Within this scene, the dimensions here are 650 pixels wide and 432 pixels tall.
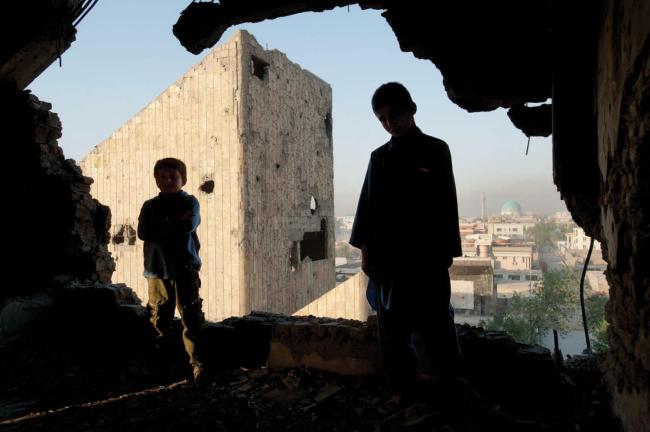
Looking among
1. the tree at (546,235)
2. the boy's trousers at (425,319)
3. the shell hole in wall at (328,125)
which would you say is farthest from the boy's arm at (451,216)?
the tree at (546,235)

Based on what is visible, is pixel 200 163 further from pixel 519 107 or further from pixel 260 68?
pixel 519 107

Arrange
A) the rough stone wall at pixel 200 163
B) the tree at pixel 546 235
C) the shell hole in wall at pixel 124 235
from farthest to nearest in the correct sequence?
the tree at pixel 546 235, the shell hole in wall at pixel 124 235, the rough stone wall at pixel 200 163

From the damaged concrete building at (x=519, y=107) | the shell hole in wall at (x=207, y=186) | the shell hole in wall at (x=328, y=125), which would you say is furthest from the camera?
the shell hole in wall at (x=328, y=125)

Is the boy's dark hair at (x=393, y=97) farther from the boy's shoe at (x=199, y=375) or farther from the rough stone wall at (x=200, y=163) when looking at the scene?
the rough stone wall at (x=200, y=163)

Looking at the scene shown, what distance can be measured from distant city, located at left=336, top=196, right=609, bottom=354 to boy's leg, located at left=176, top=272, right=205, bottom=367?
1.58 metres

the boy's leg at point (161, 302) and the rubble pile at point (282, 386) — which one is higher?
the boy's leg at point (161, 302)

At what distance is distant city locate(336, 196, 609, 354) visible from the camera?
2269 centimetres

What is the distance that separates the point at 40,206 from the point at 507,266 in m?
42.3

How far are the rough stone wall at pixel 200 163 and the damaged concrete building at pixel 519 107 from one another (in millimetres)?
5508

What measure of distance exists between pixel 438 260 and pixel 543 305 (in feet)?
84.2

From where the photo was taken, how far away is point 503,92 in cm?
294

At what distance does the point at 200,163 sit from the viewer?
34.4ft

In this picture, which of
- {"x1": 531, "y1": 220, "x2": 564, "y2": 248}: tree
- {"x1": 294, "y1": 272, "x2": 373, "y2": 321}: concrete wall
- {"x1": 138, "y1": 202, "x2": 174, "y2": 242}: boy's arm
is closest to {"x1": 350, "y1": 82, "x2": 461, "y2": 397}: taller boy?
{"x1": 138, "y1": 202, "x2": 174, "y2": 242}: boy's arm

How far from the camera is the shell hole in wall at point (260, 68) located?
10930 millimetres
